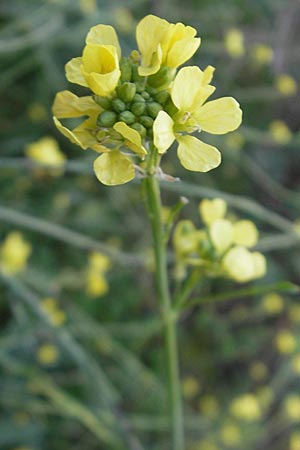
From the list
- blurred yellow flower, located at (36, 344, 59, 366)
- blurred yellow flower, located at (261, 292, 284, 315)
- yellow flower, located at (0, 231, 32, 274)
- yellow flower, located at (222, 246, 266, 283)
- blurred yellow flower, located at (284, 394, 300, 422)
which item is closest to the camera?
yellow flower, located at (222, 246, 266, 283)

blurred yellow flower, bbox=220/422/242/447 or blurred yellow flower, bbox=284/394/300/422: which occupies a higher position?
blurred yellow flower, bbox=284/394/300/422

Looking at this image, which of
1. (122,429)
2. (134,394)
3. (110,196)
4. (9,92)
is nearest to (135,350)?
(134,394)

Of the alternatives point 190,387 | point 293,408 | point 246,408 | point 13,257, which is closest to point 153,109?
point 13,257

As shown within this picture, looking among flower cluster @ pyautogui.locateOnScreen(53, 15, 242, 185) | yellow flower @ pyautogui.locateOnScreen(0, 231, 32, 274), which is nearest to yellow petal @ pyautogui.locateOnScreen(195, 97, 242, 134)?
flower cluster @ pyautogui.locateOnScreen(53, 15, 242, 185)

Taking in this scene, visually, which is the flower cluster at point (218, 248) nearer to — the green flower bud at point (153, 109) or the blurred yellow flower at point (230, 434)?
the green flower bud at point (153, 109)

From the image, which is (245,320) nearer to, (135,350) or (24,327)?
(135,350)

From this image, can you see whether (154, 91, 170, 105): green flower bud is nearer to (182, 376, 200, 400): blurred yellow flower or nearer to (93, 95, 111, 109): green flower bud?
(93, 95, 111, 109): green flower bud

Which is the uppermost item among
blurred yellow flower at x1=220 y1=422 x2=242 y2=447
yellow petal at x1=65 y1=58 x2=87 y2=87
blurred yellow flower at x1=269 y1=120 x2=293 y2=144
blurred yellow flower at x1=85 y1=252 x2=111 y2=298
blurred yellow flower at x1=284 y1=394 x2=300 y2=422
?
yellow petal at x1=65 y1=58 x2=87 y2=87
